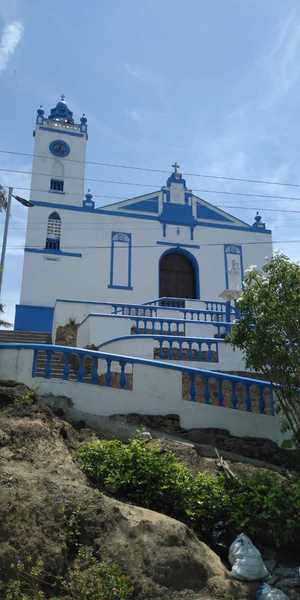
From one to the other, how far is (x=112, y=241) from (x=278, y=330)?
45.8 feet

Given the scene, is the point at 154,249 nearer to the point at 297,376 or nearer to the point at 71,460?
the point at 297,376

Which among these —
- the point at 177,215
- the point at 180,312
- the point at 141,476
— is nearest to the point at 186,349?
the point at 180,312

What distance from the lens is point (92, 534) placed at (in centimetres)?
521

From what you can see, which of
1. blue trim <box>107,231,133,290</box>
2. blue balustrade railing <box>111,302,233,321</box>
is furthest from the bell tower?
blue balustrade railing <box>111,302,233,321</box>

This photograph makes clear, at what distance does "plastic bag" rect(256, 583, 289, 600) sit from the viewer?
16.4 ft

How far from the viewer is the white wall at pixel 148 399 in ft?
Result: 27.6

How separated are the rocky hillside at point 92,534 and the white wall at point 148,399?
→ 7.34 feet

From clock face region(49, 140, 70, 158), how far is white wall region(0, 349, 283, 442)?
15.4 meters

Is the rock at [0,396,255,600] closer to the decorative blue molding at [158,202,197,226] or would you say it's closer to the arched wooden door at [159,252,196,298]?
the arched wooden door at [159,252,196,298]

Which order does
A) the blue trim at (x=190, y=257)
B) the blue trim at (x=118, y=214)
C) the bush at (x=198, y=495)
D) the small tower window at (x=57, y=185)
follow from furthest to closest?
1. the blue trim at (x=190, y=257)
2. the small tower window at (x=57, y=185)
3. the blue trim at (x=118, y=214)
4. the bush at (x=198, y=495)

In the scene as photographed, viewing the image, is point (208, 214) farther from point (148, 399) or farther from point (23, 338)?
point (148, 399)

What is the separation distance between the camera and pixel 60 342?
46.4 ft

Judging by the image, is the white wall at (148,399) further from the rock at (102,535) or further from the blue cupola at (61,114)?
the blue cupola at (61,114)

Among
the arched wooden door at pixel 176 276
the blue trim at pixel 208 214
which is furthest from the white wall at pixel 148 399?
the blue trim at pixel 208 214
